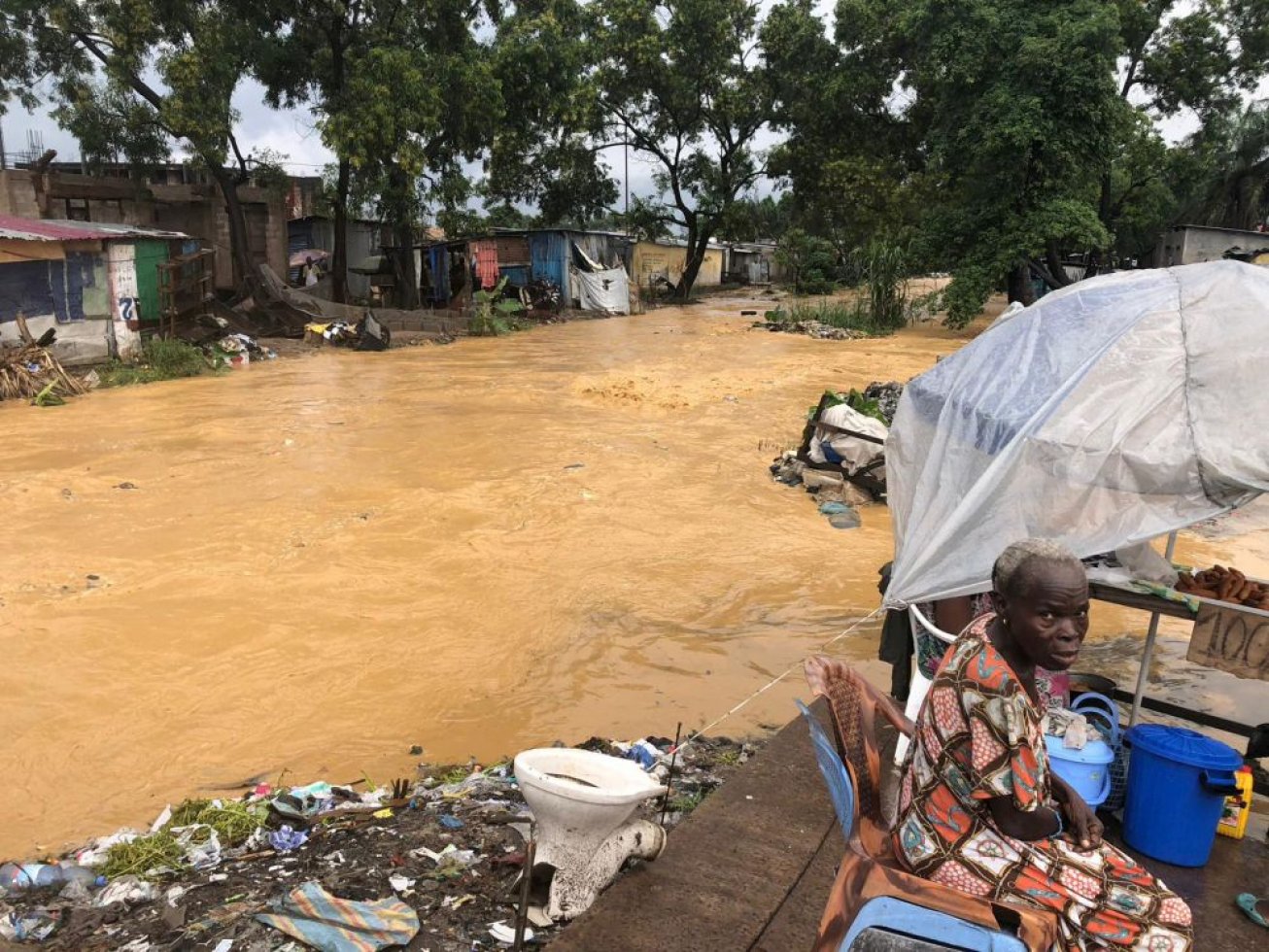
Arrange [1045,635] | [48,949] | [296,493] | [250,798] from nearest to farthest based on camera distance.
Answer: [1045,635] → [48,949] → [250,798] → [296,493]

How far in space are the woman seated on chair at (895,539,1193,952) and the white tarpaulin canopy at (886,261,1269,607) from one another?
1395 mm

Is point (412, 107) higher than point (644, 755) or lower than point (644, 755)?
higher

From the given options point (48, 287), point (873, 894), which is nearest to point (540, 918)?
point (873, 894)

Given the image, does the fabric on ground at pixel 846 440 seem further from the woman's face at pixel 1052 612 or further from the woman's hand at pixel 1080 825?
the woman's face at pixel 1052 612

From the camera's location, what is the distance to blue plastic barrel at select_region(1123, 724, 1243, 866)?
2963mm

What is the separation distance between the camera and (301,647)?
19.4 ft

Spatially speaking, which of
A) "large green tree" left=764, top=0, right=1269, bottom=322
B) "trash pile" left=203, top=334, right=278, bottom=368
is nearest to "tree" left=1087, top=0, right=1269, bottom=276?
"large green tree" left=764, top=0, right=1269, bottom=322

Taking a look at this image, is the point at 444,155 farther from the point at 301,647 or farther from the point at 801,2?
the point at 301,647

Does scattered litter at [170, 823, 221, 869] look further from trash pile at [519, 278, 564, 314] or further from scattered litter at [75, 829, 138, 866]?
trash pile at [519, 278, 564, 314]

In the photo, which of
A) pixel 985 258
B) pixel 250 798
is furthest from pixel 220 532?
pixel 985 258

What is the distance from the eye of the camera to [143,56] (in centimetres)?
1852

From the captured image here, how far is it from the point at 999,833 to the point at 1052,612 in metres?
0.52

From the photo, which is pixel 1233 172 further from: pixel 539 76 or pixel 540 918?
pixel 540 918

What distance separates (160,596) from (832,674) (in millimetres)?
5877
